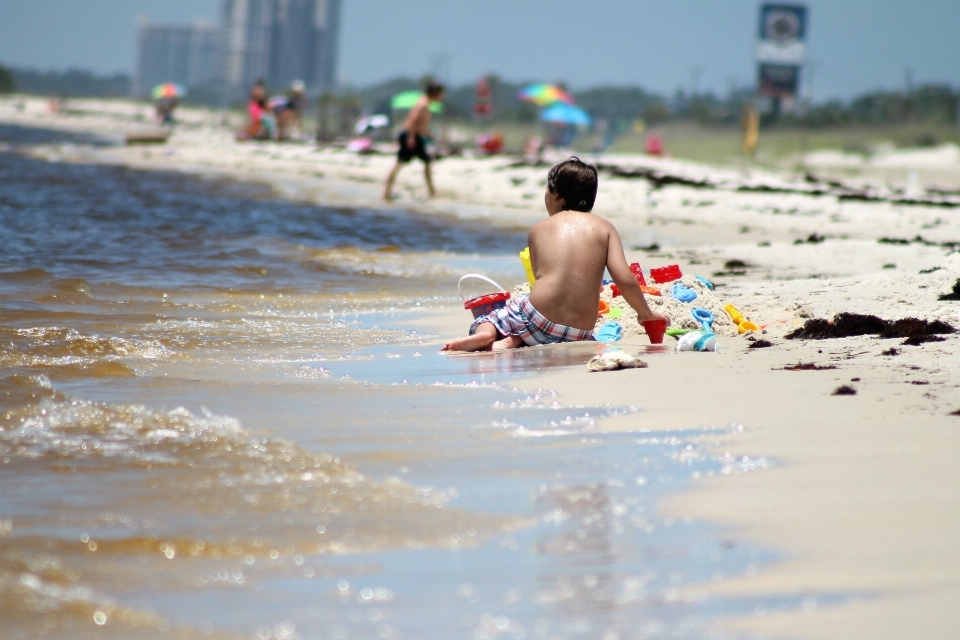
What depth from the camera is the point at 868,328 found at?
16.9 ft

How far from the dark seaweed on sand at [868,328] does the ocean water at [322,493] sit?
3.52 feet

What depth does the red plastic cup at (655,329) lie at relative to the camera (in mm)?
5316

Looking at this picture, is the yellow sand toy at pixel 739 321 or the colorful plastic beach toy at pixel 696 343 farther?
A: the yellow sand toy at pixel 739 321

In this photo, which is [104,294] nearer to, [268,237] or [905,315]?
[268,237]

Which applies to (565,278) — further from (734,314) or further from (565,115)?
(565,115)

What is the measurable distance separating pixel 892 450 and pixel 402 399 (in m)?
1.79

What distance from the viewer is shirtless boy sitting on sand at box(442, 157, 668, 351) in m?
5.36

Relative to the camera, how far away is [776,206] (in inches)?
562

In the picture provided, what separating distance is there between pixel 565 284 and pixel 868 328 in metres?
1.45

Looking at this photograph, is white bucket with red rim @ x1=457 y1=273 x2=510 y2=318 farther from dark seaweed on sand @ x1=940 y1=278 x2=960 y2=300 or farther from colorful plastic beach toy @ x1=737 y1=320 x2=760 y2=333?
dark seaweed on sand @ x1=940 y1=278 x2=960 y2=300

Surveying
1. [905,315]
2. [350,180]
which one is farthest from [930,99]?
[905,315]

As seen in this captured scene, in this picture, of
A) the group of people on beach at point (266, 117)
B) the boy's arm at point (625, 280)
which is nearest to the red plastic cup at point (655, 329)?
the boy's arm at point (625, 280)

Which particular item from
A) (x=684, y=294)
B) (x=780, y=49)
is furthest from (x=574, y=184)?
(x=780, y=49)

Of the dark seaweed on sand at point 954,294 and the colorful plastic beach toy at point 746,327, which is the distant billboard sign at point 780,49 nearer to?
the dark seaweed on sand at point 954,294
